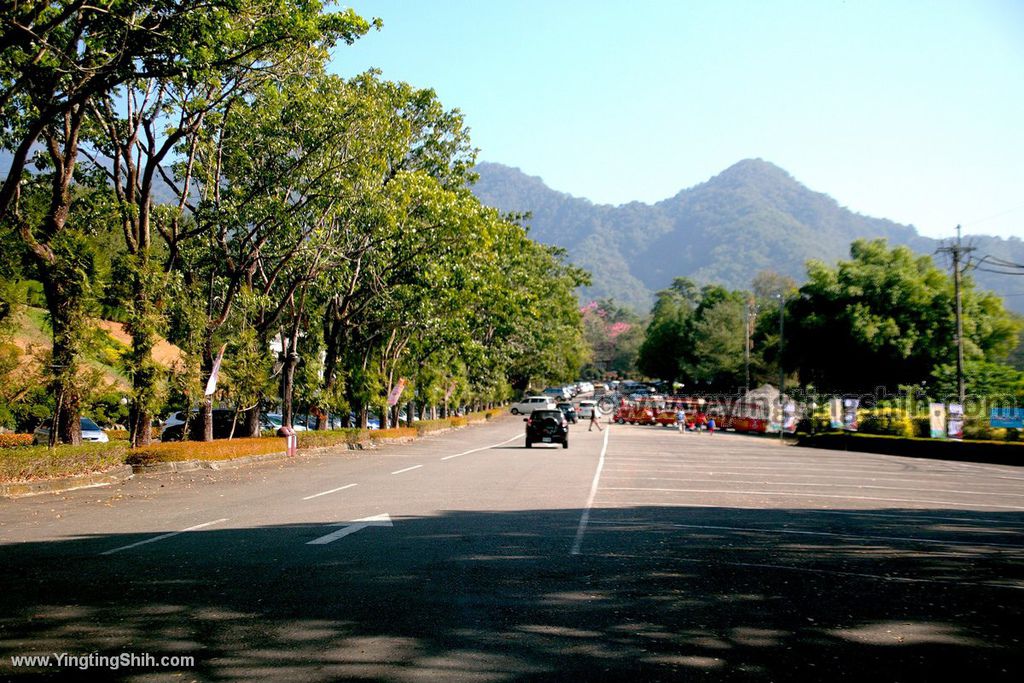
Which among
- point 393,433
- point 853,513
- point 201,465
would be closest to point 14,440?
point 201,465

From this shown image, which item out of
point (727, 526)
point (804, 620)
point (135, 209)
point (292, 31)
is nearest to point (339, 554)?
point (804, 620)

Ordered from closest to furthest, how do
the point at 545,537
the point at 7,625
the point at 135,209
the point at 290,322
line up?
the point at 7,625 → the point at 545,537 → the point at 135,209 → the point at 290,322

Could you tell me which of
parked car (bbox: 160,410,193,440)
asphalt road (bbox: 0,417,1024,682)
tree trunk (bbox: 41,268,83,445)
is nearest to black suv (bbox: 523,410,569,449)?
parked car (bbox: 160,410,193,440)

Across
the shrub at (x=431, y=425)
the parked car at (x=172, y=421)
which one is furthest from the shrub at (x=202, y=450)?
the shrub at (x=431, y=425)

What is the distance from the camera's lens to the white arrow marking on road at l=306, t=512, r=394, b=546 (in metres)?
10.7

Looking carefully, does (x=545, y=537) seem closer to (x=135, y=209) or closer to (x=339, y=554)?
(x=339, y=554)

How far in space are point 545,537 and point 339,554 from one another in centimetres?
272

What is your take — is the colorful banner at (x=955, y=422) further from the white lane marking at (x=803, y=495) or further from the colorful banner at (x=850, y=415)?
the white lane marking at (x=803, y=495)

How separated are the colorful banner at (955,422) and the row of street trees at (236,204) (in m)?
19.5

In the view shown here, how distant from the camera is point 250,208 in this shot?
24.5 metres

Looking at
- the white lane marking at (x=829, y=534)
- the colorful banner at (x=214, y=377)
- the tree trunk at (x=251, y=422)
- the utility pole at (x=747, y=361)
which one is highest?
the utility pole at (x=747, y=361)

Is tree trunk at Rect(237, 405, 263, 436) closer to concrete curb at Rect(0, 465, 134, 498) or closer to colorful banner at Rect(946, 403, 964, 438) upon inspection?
→ concrete curb at Rect(0, 465, 134, 498)

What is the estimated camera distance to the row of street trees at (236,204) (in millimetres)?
16938

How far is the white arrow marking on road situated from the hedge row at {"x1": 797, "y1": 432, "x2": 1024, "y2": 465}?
85.7 ft
